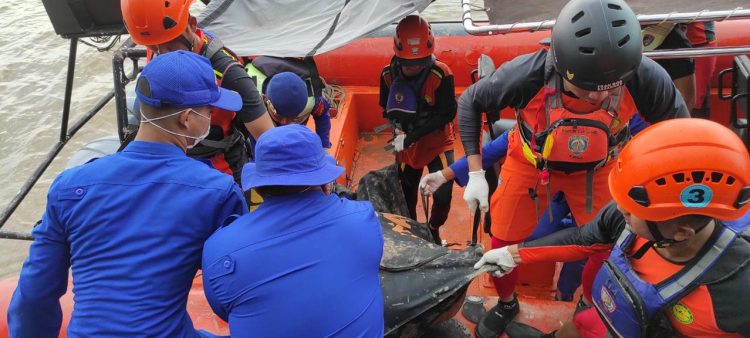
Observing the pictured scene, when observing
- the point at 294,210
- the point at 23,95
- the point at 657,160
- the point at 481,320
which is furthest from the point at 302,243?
the point at 23,95

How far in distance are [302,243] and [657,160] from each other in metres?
1.10

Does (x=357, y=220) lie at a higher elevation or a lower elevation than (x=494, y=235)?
higher

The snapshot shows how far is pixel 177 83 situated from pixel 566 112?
1.67 metres

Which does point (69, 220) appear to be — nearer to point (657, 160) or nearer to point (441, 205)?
point (657, 160)

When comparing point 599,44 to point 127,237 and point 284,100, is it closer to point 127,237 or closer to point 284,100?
point 284,100

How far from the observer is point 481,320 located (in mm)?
2715

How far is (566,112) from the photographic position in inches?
97.2

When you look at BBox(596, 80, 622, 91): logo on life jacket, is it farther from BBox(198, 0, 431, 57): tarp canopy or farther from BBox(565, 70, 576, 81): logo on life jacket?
BBox(198, 0, 431, 57): tarp canopy

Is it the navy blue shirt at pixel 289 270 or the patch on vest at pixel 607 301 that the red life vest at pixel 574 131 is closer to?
the patch on vest at pixel 607 301

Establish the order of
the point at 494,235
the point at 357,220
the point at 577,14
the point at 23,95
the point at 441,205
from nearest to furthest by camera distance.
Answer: the point at 357,220 < the point at 577,14 < the point at 494,235 < the point at 441,205 < the point at 23,95

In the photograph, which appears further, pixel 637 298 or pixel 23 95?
pixel 23 95

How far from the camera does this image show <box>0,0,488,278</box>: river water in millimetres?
6714

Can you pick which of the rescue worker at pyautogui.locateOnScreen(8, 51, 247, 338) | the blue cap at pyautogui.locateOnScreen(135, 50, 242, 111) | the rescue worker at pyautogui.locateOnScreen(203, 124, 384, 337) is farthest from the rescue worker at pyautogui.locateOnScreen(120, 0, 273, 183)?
the rescue worker at pyautogui.locateOnScreen(203, 124, 384, 337)

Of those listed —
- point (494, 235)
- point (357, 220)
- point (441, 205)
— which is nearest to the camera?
point (357, 220)
